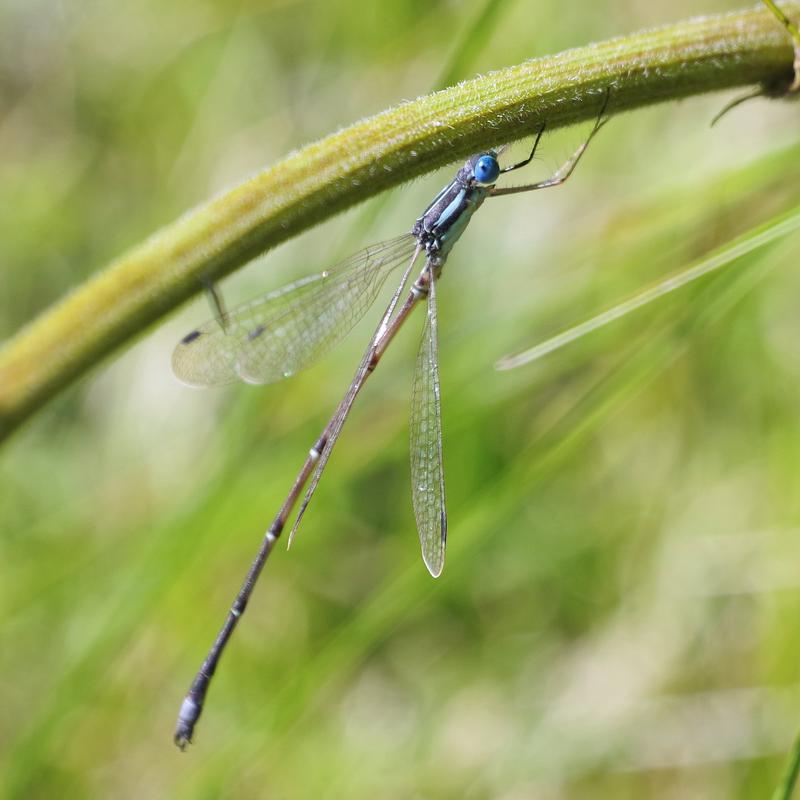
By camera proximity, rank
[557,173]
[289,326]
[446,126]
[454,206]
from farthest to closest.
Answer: [289,326] → [454,206] → [557,173] → [446,126]

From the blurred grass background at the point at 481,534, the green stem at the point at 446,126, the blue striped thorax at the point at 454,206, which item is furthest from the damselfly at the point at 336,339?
the green stem at the point at 446,126

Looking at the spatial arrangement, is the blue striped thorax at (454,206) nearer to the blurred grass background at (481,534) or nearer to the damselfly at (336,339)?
the damselfly at (336,339)

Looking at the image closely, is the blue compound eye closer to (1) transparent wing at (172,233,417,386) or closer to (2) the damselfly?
(2) the damselfly

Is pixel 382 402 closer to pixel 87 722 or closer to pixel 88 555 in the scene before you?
pixel 88 555

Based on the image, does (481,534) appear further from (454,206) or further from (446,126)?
(446,126)

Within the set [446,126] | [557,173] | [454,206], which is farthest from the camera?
[454,206]

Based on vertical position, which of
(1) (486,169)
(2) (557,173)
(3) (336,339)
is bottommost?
(2) (557,173)

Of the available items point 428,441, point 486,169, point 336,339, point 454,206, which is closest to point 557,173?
point 486,169
